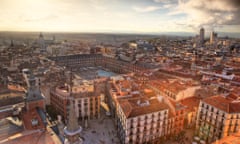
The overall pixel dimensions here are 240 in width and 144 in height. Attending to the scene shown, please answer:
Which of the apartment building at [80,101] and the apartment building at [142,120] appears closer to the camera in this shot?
the apartment building at [142,120]

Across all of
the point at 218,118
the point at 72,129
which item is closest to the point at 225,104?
the point at 218,118

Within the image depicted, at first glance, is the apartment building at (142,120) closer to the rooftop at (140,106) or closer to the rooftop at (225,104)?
the rooftop at (140,106)

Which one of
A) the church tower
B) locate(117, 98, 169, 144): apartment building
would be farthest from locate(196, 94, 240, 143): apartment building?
the church tower

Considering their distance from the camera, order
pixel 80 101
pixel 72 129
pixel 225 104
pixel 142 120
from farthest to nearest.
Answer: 1. pixel 80 101
2. pixel 225 104
3. pixel 142 120
4. pixel 72 129

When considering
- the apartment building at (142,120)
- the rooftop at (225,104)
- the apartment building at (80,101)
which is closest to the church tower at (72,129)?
the apartment building at (142,120)

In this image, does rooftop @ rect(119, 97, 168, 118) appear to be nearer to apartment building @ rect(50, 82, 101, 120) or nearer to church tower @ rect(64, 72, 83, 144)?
apartment building @ rect(50, 82, 101, 120)

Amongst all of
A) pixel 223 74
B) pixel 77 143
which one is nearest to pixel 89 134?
pixel 77 143

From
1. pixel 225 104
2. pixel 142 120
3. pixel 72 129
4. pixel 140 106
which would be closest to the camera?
pixel 72 129

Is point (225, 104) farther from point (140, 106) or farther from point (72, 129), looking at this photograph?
point (72, 129)

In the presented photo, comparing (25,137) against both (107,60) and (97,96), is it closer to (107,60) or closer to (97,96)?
(97,96)

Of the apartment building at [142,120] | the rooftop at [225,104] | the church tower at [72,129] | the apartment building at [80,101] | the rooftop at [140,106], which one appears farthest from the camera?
the apartment building at [80,101]

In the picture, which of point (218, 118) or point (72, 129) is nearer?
point (72, 129)
